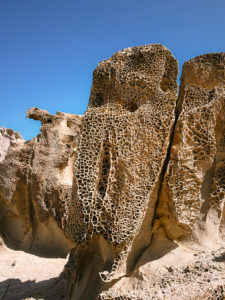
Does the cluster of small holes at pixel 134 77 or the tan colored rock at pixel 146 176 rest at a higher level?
the cluster of small holes at pixel 134 77

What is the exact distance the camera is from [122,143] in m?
3.42

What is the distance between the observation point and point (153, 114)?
3547 millimetres

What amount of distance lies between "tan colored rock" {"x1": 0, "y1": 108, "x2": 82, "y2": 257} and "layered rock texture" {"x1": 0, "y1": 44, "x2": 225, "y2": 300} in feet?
10.5

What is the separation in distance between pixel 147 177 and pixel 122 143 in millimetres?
489

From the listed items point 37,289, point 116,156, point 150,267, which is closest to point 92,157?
point 116,156

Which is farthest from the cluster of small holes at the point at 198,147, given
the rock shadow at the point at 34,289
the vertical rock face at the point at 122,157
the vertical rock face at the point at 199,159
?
the rock shadow at the point at 34,289

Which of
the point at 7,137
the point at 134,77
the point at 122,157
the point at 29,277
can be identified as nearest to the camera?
the point at 122,157

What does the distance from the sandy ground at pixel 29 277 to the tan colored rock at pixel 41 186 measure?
1.39 ft

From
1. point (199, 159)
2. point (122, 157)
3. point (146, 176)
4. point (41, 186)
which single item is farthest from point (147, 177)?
point (41, 186)

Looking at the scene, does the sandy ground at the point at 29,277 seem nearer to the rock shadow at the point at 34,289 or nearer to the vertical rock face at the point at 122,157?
the rock shadow at the point at 34,289

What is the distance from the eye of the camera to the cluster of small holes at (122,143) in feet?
10.7

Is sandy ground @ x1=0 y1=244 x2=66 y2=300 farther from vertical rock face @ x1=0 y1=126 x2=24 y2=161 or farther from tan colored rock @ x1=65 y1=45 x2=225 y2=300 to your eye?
vertical rock face @ x1=0 y1=126 x2=24 y2=161

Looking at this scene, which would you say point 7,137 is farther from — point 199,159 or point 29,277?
point 199,159

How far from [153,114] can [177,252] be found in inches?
64.7
